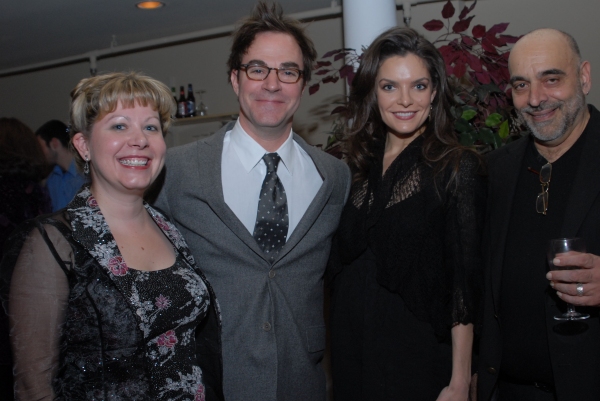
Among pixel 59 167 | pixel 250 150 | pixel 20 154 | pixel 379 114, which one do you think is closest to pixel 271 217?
pixel 250 150

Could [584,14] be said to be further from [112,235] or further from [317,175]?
[112,235]

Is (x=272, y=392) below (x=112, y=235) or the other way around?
below

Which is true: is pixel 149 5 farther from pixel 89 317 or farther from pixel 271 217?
pixel 89 317

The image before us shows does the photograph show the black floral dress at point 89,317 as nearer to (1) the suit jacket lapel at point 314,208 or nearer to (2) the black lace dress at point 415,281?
(1) the suit jacket lapel at point 314,208

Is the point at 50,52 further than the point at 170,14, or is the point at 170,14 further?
the point at 50,52

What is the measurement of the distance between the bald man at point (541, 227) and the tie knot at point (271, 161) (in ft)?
2.72

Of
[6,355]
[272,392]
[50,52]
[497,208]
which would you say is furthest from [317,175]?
[50,52]

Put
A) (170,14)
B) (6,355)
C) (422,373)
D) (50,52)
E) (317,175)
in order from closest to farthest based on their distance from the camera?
1. (422,373)
2. (317,175)
3. (6,355)
4. (170,14)
5. (50,52)

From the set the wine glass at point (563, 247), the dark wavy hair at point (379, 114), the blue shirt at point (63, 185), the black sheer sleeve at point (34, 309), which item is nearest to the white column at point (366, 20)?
the dark wavy hair at point (379, 114)

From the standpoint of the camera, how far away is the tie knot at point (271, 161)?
2.37 m

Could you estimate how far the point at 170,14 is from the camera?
5.65 metres

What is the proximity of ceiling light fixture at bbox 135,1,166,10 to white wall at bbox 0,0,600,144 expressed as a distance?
0.67 metres

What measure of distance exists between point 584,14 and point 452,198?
3.48m

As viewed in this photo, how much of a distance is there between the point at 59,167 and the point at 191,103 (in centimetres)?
210
